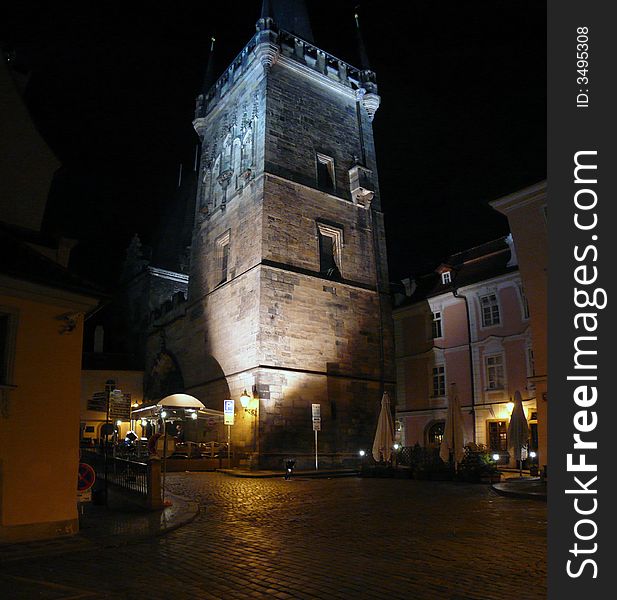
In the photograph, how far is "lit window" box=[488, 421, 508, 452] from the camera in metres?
28.9

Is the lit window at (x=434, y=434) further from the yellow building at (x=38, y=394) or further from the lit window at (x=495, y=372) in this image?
the yellow building at (x=38, y=394)

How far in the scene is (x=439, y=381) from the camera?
33188 mm

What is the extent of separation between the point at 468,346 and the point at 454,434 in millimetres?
13313

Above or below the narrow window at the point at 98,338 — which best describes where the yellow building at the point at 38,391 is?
below

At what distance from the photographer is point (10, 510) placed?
8.85 m

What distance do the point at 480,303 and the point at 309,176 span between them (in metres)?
11.0

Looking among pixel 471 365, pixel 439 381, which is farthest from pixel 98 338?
pixel 471 365

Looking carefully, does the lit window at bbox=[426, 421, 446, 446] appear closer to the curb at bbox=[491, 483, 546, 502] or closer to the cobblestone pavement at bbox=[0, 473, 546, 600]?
the curb at bbox=[491, 483, 546, 502]

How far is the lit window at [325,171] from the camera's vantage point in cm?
3030

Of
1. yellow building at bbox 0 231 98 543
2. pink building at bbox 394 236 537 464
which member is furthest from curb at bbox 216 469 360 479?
yellow building at bbox 0 231 98 543

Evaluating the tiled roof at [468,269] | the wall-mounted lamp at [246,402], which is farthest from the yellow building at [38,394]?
the tiled roof at [468,269]

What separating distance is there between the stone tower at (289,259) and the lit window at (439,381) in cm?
514

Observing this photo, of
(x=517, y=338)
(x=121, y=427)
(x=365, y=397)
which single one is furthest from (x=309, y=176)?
(x=121, y=427)

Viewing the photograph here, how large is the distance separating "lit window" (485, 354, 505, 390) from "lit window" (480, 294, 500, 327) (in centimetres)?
177
